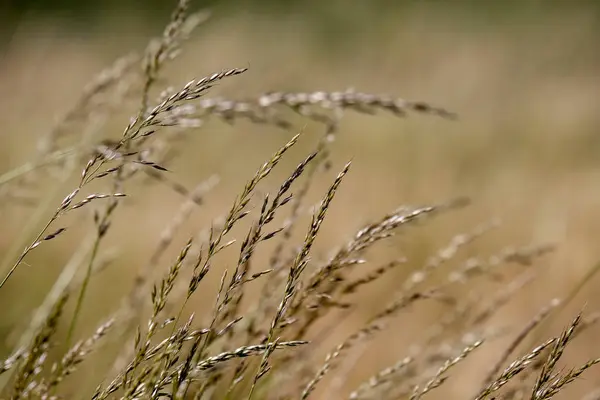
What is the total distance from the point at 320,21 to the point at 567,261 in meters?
9.67

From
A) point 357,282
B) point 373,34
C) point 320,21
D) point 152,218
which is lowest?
point 357,282

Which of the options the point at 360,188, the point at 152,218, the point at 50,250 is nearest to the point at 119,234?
the point at 152,218

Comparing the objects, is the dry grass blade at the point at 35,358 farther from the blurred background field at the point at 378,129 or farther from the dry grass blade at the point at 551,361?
the dry grass blade at the point at 551,361

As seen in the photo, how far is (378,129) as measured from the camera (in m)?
7.12

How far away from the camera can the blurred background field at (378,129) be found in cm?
309

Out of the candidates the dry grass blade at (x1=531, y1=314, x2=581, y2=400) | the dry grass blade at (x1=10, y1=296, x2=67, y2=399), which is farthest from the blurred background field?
the dry grass blade at (x1=531, y1=314, x2=581, y2=400)

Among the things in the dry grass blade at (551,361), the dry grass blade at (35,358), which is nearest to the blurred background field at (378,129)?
the dry grass blade at (35,358)

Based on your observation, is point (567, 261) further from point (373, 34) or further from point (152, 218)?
point (373, 34)

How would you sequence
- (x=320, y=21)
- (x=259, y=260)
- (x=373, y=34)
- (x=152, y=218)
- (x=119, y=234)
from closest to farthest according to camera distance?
1. (x=259, y=260)
2. (x=119, y=234)
3. (x=152, y=218)
4. (x=373, y=34)
5. (x=320, y=21)

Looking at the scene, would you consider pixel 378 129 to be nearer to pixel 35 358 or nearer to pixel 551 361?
pixel 35 358

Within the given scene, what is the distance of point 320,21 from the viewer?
40.3 ft

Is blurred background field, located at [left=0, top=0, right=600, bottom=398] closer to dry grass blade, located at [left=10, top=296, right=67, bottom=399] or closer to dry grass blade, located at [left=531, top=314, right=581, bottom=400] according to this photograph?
dry grass blade, located at [left=10, top=296, right=67, bottom=399]

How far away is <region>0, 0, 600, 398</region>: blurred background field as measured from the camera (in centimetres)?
309

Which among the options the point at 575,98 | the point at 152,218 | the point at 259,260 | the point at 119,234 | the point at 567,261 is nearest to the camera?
the point at 567,261
